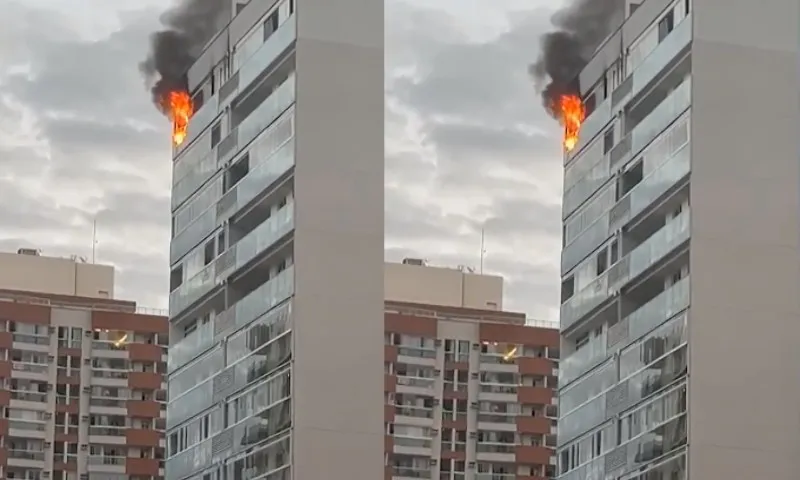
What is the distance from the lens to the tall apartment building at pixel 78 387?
Result: 124688 millimetres

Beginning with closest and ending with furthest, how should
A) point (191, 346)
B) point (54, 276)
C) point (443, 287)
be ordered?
point (191, 346), point (54, 276), point (443, 287)

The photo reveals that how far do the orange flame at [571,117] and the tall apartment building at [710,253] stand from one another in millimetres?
7023

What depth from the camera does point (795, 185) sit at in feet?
208

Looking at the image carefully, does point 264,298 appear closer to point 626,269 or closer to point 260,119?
point 260,119

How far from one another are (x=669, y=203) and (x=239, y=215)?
1352 centimetres

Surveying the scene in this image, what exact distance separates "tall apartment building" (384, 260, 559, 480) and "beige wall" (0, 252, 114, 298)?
17046mm

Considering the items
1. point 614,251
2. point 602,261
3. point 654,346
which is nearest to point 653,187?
point 614,251

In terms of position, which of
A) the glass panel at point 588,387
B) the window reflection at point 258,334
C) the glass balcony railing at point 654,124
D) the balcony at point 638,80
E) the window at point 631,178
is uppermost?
the balcony at point 638,80

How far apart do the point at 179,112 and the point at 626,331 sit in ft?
60.4

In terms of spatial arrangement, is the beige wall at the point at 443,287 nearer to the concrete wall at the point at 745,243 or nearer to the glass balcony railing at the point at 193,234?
the glass balcony railing at the point at 193,234

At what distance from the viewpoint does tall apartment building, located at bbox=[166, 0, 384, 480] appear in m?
63.4

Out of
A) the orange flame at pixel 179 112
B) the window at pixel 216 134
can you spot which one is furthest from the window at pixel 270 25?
the orange flame at pixel 179 112

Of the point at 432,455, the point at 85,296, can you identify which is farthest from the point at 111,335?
the point at 432,455

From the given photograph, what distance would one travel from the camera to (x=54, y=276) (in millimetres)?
131875
